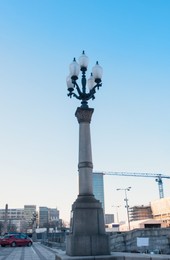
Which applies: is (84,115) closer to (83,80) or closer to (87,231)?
(83,80)

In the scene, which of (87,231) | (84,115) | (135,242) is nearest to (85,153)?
(84,115)

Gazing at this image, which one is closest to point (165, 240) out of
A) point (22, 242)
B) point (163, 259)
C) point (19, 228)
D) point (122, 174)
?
point (22, 242)

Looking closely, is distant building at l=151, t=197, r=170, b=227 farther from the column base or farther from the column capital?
the column base

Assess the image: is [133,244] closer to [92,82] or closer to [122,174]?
[92,82]

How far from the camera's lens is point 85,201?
9.45 meters

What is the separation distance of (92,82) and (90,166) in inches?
149

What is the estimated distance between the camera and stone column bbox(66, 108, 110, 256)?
873 cm

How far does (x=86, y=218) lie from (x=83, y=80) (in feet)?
17.7

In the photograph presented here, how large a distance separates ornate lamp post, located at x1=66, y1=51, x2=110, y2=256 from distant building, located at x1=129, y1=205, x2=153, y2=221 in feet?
438

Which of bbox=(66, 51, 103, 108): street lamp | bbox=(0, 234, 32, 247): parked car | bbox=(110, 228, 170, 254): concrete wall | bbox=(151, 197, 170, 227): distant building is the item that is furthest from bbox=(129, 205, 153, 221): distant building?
bbox=(66, 51, 103, 108): street lamp

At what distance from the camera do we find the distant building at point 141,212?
454ft

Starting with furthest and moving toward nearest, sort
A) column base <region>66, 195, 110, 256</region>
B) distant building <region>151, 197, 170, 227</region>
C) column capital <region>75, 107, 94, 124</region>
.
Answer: distant building <region>151, 197, 170, 227</region> < column capital <region>75, 107, 94, 124</region> < column base <region>66, 195, 110, 256</region>

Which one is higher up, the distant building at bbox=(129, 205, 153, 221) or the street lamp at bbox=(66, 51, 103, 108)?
the street lamp at bbox=(66, 51, 103, 108)

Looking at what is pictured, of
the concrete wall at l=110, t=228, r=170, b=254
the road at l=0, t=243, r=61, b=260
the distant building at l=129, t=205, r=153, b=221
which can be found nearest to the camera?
the road at l=0, t=243, r=61, b=260
